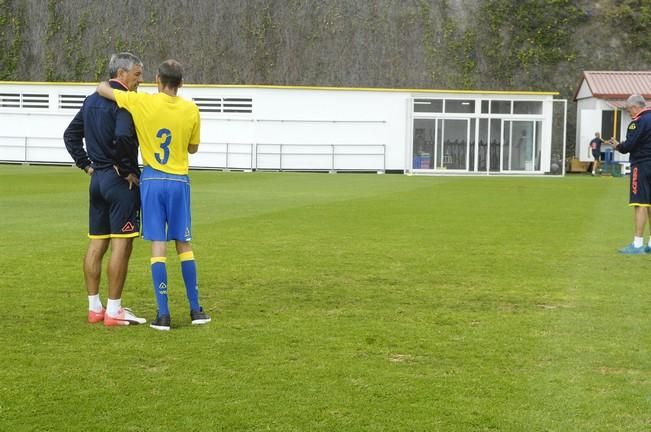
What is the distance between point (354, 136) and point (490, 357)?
36.3 meters

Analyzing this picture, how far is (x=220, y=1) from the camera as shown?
5125cm

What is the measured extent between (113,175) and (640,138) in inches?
295

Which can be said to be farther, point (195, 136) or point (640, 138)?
point (640, 138)

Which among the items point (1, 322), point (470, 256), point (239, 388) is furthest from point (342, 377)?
point (470, 256)

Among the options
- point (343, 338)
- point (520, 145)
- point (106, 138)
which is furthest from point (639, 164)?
point (520, 145)

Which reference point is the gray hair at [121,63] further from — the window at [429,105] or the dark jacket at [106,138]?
the window at [429,105]

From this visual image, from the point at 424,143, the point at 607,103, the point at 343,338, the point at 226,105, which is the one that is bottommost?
the point at 343,338

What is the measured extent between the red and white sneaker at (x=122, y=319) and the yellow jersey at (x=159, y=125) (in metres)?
1.14

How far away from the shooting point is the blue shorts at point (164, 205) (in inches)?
287

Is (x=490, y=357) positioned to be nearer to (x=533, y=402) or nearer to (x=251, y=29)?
(x=533, y=402)

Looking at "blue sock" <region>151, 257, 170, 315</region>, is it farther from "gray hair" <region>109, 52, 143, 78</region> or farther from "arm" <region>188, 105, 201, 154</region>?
"gray hair" <region>109, 52, 143, 78</region>

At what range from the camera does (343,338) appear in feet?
22.7

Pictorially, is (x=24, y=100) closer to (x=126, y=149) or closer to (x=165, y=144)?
(x=126, y=149)

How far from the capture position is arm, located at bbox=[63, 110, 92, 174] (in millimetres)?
7567
